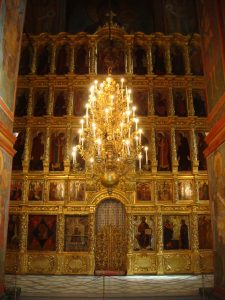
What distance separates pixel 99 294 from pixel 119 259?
17.6ft

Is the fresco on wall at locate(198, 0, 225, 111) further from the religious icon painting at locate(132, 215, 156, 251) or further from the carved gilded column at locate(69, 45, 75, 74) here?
the carved gilded column at locate(69, 45, 75, 74)

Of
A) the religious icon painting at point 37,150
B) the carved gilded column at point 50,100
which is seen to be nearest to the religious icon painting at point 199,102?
the carved gilded column at point 50,100

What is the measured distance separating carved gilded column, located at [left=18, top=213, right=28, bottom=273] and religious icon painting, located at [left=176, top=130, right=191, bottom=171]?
6.85m

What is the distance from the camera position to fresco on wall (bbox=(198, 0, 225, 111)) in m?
7.68

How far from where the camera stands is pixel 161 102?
1540 cm

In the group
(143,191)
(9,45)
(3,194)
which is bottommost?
(3,194)

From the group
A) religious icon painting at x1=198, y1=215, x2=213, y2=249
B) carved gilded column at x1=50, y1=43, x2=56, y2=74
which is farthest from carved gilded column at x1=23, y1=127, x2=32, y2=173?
religious icon painting at x1=198, y1=215, x2=213, y2=249

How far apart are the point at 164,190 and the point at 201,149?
2.53 metres

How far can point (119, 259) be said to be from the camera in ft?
43.6

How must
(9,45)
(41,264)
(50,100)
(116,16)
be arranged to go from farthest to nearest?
1. (116,16)
2. (50,100)
3. (41,264)
4. (9,45)

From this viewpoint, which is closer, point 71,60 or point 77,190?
point 77,190

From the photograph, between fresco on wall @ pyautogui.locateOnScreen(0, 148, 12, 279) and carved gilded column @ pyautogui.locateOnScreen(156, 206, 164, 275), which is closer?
fresco on wall @ pyautogui.locateOnScreen(0, 148, 12, 279)

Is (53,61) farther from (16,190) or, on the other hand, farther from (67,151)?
(16,190)

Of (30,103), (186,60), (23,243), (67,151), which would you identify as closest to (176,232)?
(67,151)
